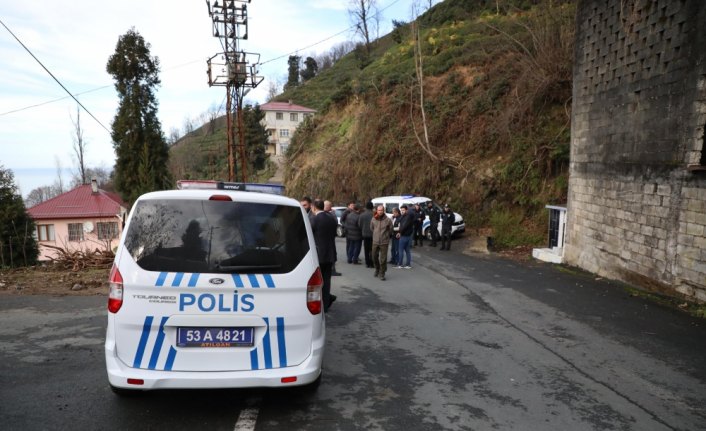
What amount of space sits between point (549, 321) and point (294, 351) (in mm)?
4975

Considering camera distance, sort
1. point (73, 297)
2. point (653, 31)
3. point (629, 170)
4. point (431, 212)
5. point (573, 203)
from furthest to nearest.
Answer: point (431, 212), point (573, 203), point (629, 170), point (653, 31), point (73, 297)

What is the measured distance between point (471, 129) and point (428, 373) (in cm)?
2014

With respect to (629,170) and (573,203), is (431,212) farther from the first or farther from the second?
(629,170)

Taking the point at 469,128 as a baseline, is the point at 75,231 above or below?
below

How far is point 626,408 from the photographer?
4.19 metres

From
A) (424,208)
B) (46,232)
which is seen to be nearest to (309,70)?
(46,232)

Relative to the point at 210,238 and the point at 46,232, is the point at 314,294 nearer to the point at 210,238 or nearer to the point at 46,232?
the point at 210,238

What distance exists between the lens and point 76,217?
→ 3638 centimetres

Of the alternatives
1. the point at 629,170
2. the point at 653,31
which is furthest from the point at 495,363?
the point at 653,31

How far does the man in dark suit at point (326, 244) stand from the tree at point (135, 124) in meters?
30.0

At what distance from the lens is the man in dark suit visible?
713cm


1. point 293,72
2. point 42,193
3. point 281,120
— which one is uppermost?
point 293,72

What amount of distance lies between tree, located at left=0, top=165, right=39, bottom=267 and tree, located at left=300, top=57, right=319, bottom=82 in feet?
259

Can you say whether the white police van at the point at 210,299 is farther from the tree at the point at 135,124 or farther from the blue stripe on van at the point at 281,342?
the tree at the point at 135,124
